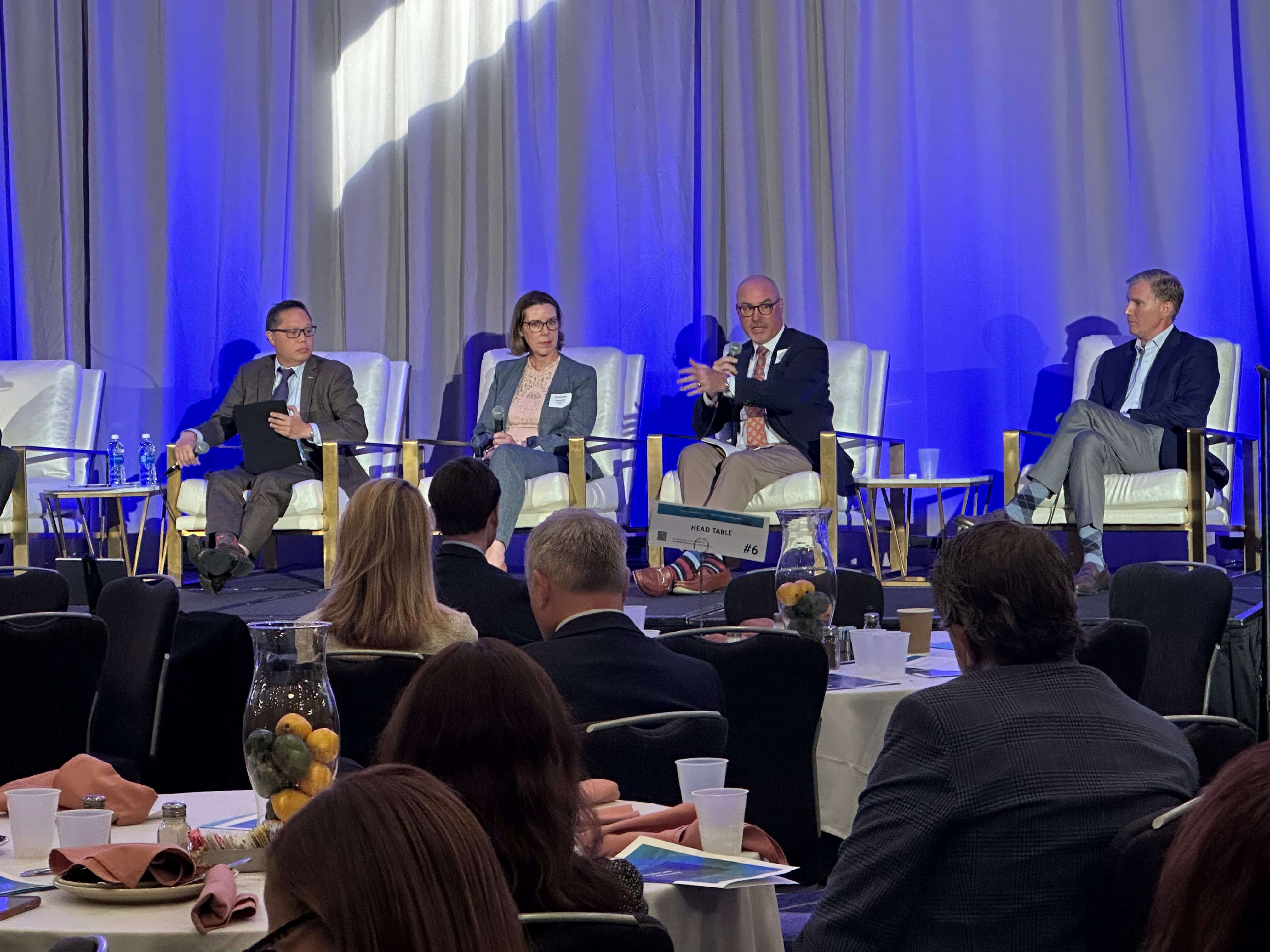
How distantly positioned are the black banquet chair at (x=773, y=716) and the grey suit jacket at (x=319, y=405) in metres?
3.72

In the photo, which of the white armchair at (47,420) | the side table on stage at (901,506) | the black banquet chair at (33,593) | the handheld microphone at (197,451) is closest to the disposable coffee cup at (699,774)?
the black banquet chair at (33,593)

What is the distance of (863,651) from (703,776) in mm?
1181

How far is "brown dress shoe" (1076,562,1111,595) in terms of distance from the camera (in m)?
5.26

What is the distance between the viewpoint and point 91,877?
1562mm

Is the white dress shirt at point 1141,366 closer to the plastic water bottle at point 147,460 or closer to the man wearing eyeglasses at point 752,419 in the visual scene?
the man wearing eyeglasses at point 752,419

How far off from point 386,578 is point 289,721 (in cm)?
98

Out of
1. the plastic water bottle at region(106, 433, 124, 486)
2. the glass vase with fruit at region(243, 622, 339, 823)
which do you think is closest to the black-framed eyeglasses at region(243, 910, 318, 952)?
the glass vase with fruit at region(243, 622, 339, 823)

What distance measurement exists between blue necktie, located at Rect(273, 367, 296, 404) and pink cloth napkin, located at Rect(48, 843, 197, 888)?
4997 millimetres

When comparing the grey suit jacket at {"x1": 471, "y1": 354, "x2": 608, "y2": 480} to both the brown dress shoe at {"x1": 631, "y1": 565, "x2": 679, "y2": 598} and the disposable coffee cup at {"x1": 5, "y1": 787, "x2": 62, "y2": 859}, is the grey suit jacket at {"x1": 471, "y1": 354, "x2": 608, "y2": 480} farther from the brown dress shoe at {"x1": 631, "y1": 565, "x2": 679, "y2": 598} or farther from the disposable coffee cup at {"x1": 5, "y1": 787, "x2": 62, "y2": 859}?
the disposable coffee cup at {"x1": 5, "y1": 787, "x2": 62, "y2": 859}

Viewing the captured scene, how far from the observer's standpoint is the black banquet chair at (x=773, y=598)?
3.60m

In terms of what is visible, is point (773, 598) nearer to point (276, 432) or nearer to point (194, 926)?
point (194, 926)

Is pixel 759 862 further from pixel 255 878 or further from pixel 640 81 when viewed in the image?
pixel 640 81

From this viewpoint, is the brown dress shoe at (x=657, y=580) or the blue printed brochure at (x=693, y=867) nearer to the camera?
the blue printed brochure at (x=693, y=867)

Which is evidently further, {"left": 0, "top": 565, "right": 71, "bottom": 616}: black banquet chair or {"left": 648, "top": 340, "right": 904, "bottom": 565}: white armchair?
{"left": 648, "top": 340, "right": 904, "bottom": 565}: white armchair
